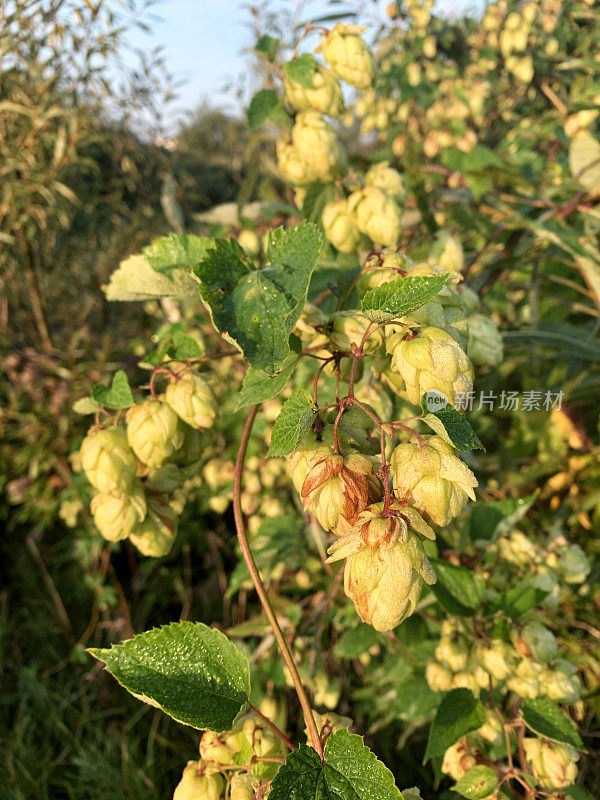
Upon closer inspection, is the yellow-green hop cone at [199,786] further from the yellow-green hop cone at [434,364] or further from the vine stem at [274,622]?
the yellow-green hop cone at [434,364]

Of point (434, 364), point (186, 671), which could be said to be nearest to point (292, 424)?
point (434, 364)

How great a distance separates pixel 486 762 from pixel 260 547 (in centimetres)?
65

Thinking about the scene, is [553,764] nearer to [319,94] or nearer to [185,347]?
[185,347]

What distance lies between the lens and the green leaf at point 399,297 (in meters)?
0.45

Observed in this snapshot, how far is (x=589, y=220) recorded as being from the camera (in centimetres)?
130

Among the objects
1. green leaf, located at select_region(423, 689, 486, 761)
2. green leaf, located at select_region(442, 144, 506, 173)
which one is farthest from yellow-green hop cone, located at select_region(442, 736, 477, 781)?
green leaf, located at select_region(442, 144, 506, 173)

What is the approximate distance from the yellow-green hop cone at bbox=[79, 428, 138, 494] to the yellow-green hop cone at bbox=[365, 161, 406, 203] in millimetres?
563

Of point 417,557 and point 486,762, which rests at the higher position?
point 417,557

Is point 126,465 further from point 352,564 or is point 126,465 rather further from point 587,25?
point 587,25

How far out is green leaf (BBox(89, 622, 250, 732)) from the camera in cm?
49

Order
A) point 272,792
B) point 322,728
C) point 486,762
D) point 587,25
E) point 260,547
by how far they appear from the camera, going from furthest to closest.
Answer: point 587,25 < point 260,547 < point 486,762 < point 322,728 < point 272,792

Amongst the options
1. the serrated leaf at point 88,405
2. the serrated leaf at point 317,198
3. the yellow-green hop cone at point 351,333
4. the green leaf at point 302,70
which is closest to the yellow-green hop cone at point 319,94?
the green leaf at point 302,70

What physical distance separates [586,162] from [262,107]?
0.79 meters

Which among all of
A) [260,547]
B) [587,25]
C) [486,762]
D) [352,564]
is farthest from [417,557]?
[587,25]
